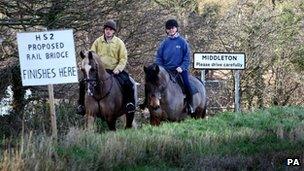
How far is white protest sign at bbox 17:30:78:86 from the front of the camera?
10.8m

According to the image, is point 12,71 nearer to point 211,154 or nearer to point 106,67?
point 106,67

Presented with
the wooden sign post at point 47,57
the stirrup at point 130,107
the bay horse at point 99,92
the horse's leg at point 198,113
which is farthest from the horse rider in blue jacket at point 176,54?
the wooden sign post at point 47,57

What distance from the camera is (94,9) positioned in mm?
18719

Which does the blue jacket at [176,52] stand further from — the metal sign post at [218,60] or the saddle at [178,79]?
the metal sign post at [218,60]

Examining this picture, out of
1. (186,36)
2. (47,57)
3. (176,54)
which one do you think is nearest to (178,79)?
(176,54)

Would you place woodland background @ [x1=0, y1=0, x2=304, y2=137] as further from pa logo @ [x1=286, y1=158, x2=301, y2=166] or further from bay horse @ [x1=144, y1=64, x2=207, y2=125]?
pa logo @ [x1=286, y1=158, x2=301, y2=166]

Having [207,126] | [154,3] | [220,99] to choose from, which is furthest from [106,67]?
[220,99]

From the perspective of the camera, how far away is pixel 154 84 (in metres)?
13.2

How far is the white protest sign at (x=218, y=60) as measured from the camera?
55.0ft

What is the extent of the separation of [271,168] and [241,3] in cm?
2258

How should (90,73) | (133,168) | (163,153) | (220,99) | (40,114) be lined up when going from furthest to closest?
(220,99) < (40,114) < (90,73) < (163,153) < (133,168)

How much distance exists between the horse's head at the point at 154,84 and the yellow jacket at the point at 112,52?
0.80 meters

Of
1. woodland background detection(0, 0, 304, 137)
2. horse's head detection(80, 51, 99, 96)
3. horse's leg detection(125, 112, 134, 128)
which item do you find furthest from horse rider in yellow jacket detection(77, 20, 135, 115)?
woodland background detection(0, 0, 304, 137)

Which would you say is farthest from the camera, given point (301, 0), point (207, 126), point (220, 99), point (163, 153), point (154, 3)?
point (301, 0)
